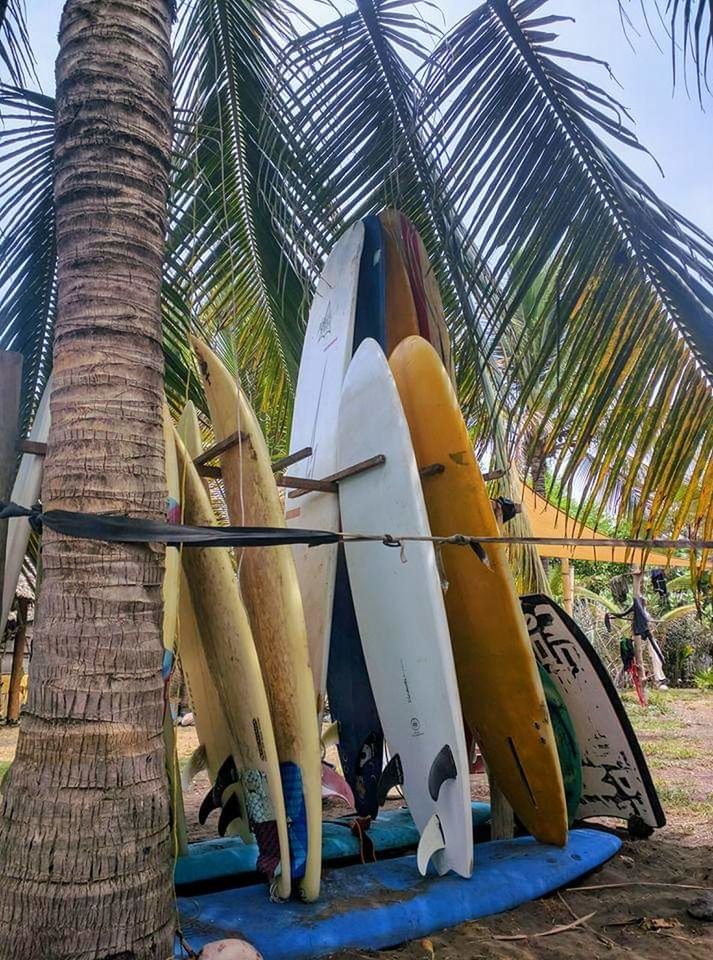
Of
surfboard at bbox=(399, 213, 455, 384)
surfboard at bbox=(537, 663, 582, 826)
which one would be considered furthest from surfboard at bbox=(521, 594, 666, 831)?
surfboard at bbox=(399, 213, 455, 384)

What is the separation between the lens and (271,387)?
6055mm

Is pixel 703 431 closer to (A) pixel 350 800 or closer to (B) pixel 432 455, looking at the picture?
(B) pixel 432 455

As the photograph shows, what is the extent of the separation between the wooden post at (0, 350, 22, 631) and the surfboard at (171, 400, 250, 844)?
2.43ft

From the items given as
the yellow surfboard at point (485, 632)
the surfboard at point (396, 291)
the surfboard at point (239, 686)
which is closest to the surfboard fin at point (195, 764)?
the surfboard at point (239, 686)

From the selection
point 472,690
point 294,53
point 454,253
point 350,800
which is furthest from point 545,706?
point 294,53

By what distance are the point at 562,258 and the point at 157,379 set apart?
6.45 ft

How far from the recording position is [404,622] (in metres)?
2.97

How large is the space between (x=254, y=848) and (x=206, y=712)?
1.83 ft

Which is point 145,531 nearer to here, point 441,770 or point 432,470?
point 441,770

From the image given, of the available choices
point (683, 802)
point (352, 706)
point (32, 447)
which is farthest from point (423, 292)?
point (683, 802)

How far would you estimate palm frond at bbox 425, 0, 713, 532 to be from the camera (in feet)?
9.64

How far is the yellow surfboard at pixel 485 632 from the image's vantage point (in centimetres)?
313

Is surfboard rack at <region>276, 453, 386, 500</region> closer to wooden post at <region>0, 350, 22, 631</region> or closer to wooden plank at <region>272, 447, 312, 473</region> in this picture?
wooden plank at <region>272, 447, 312, 473</region>

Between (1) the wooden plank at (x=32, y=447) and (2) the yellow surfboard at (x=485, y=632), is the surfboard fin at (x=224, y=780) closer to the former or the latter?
(2) the yellow surfboard at (x=485, y=632)
